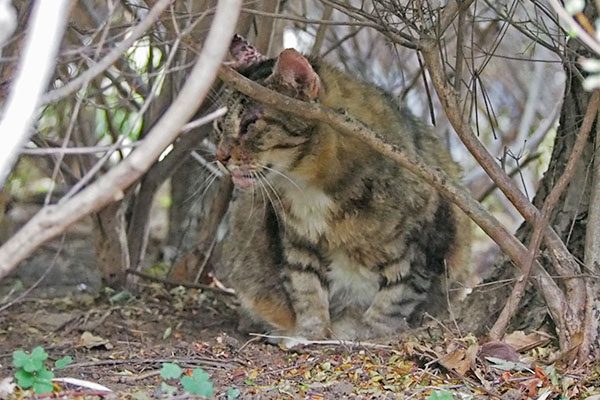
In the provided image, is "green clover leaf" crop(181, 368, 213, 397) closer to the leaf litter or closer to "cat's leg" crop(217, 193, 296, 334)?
the leaf litter

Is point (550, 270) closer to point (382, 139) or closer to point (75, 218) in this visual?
point (382, 139)

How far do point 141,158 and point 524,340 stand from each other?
2.18m

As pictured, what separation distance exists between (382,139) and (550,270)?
3.50 feet

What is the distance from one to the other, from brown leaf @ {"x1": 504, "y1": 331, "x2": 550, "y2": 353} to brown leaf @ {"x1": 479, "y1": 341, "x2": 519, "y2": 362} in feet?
0.57

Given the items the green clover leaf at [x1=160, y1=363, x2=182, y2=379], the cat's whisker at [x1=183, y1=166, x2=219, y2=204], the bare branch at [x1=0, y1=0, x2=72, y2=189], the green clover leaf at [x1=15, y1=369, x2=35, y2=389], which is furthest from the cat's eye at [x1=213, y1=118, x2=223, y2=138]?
the bare branch at [x1=0, y1=0, x2=72, y2=189]

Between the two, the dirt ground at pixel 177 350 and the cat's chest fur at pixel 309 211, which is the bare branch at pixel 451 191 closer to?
the dirt ground at pixel 177 350

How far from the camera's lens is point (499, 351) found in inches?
131

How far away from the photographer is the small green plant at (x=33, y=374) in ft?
8.63

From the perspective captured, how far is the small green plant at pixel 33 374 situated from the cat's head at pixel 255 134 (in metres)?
1.49

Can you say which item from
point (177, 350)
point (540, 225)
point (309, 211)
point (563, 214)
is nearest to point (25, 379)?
point (177, 350)

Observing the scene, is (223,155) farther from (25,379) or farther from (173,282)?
A: (25,379)

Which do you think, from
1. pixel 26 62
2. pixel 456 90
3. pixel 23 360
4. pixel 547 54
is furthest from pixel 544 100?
pixel 26 62

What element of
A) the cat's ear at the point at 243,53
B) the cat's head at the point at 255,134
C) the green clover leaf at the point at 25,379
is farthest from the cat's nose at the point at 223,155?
the green clover leaf at the point at 25,379

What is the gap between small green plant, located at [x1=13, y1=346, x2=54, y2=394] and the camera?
263 cm
